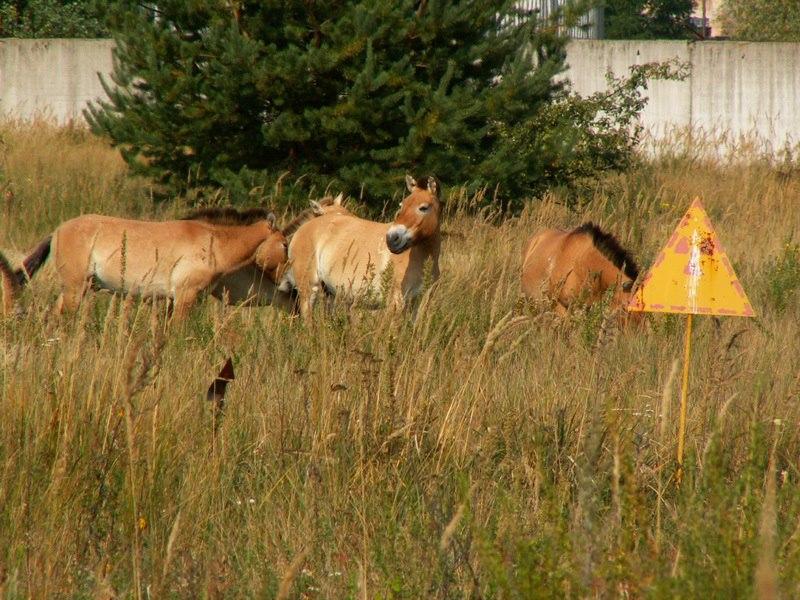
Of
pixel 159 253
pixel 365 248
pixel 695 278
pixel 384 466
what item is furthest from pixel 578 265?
pixel 384 466

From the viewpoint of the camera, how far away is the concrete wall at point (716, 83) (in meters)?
23.0

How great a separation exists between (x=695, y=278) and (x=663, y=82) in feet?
62.9

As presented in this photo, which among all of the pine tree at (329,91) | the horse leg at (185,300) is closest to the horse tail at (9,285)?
the horse leg at (185,300)

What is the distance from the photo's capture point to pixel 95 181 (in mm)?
15297

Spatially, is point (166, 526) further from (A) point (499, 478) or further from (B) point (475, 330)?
(B) point (475, 330)

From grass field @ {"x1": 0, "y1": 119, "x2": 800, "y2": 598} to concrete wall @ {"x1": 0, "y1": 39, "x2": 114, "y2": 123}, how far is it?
17.9m

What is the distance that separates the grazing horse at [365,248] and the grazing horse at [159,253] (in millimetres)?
244

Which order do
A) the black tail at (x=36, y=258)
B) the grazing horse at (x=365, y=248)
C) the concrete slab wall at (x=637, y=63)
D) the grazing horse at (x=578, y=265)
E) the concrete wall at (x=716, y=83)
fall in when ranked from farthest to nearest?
the concrete slab wall at (x=637, y=63) < the concrete wall at (x=716, y=83) < the black tail at (x=36, y=258) < the grazing horse at (x=578, y=265) < the grazing horse at (x=365, y=248)

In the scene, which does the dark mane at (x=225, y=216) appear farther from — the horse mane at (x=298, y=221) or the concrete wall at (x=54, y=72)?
the concrete wall at (x=54, y=72)

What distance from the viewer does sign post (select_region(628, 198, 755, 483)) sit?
5.12 meters

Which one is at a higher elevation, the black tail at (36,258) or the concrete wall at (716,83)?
A: the concrete wall at (716,83)

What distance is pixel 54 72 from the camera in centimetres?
2373

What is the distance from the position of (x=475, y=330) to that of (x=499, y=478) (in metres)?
3.06

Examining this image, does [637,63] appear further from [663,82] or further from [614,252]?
[614,252]
